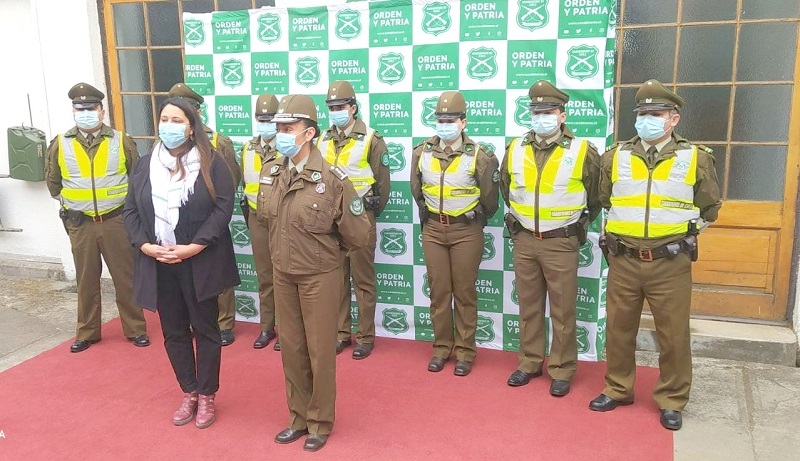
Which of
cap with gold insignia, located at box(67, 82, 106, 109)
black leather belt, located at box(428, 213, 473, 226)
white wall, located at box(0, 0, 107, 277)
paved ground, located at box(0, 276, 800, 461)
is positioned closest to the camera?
paved ground, located at box(0, 276, 800, 461)

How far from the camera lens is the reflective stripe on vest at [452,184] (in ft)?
12.4

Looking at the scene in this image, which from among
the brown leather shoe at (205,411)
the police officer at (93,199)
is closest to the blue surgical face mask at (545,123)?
the brown leather shoe at (205,411)

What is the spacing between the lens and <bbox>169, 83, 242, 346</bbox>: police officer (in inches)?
173

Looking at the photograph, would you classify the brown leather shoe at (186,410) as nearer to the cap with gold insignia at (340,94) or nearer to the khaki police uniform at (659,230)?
the cap with gold insignia at (340,94)

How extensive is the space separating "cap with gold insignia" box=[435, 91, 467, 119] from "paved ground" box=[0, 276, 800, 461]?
1.98m

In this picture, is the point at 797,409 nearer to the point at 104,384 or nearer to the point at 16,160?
the point at 104,384

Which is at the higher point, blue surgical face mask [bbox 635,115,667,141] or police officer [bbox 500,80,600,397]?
blue surgical face mask [bbox 635,115,667,141]

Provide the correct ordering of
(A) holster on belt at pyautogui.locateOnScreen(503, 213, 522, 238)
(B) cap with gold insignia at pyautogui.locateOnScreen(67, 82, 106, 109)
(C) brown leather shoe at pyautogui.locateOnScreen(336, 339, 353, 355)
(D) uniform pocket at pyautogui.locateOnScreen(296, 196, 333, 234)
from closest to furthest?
(D) uniform pocket at pyautogui.locateOnScreen(296, 196, 333, 234)
(A) holster on belt at pyautogui.locateOnScreen(503, 213, 522, 238)
(B) cap with gold insignia at pyautogui.locateOnScreen(67, 82, 106, 109)
(C) brown leather shoe at pyautogui.locateOnScreen(336, 339, 353, 355)

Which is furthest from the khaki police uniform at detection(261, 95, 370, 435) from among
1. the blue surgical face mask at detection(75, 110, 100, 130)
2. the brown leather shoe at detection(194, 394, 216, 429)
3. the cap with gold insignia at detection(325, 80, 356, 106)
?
the blue surgical face mask at detection(75, 110, 100, 130)

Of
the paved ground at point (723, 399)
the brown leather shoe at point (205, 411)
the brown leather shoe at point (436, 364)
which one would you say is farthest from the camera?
the brown leather shoe at point (436, 364)

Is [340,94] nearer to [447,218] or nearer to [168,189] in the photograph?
[447,218]

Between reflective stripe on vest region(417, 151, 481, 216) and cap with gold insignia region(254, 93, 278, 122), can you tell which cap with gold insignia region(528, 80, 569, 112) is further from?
cap with gold insignia region(254, 93, 278, 122)

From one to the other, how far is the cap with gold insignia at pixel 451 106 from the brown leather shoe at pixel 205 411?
2043mm

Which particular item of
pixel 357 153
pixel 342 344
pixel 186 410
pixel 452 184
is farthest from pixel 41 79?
pixel 452 184
